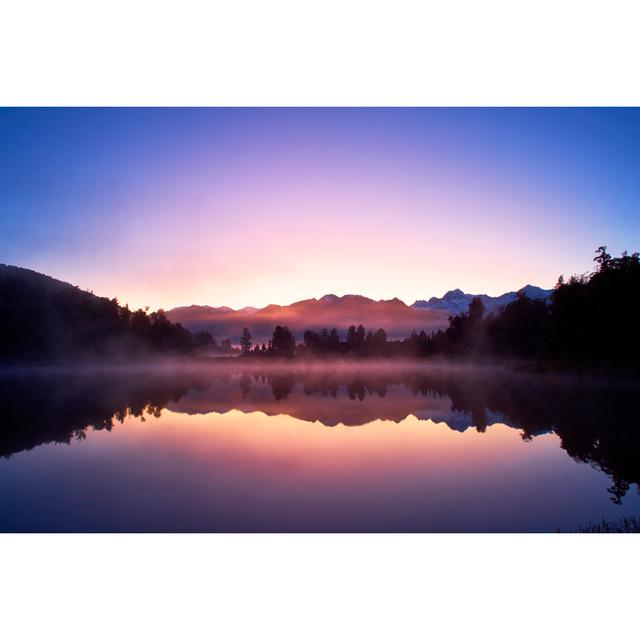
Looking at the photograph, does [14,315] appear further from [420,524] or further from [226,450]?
[420,524]

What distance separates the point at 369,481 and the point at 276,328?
130 m

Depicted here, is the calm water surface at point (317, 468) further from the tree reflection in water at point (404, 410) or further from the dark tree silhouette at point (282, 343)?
the dark tree silhouette at point (282, 343)

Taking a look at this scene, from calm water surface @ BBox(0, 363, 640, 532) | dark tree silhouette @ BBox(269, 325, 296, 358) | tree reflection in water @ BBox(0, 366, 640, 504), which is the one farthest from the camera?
dark tree silhouette @ BBox(269, 325, 296, 358)

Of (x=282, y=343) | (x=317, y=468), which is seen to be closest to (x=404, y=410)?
(x=317, y=468)

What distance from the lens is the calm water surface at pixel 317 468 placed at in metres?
10.9

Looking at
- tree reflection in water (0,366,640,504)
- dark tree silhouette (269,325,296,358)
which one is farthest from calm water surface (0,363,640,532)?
dark tree silhouette (269,325,296,358)

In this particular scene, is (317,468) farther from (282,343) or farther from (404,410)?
(282,343)

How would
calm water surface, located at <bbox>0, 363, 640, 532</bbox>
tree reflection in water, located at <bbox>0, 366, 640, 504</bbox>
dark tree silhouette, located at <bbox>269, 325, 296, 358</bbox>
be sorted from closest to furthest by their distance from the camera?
calm water surface, located at <bbox>0, 363, 640, 532</bbox> < tree reflection in water, located at <bbox>0, 366, 640, 504</bbox> < dark tree silhouette, located at <bbox>269, 325, 296, 358</bbox>

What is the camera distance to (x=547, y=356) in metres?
67.1

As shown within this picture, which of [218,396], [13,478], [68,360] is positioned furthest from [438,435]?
[68,360]

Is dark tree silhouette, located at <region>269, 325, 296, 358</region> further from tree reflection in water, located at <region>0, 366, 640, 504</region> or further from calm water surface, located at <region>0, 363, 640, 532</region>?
calm water surface, located at <region>0, 363, 640, 532</region>

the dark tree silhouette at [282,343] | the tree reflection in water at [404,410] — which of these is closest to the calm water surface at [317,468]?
the tree reflection in water at [404,410]

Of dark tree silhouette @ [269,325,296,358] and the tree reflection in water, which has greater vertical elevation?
dark tree silhouette @ [269,325,296,358]

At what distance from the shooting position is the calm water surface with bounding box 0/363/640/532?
10.9 meters
